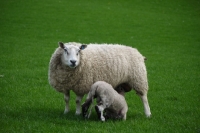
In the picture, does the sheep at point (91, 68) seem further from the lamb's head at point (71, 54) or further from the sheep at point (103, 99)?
the sheep at point (103, 99)

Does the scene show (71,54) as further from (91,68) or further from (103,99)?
(103,99)

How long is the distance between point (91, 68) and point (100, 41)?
42.9ft

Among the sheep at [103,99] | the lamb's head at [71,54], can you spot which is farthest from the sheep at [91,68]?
the sheep at [103,99]

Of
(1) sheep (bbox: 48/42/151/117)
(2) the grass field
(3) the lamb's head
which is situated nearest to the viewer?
(2) the grass field

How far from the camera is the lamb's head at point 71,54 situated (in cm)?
675

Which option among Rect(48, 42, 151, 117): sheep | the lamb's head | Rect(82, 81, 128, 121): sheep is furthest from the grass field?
the lamb's head

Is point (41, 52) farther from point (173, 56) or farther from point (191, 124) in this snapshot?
point (191, 124)

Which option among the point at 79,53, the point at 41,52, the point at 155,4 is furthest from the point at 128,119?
the point at 155,4

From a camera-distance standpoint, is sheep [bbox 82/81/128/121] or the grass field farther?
the grass field

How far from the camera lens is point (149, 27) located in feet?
83.0

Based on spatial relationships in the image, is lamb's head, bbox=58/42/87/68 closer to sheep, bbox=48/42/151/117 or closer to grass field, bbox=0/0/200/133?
sheep, bbox=48/42/151/117

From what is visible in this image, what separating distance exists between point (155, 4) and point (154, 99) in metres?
26.1

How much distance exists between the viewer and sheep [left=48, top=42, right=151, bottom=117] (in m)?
7.08

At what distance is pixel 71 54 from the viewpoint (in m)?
6.82
